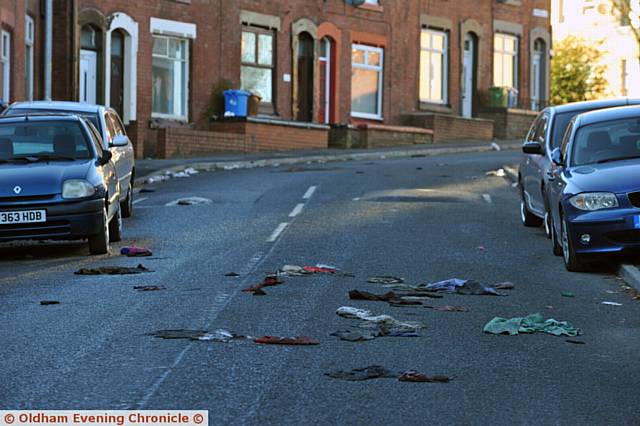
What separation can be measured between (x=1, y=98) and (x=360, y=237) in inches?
624

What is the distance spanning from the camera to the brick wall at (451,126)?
48.0 metres

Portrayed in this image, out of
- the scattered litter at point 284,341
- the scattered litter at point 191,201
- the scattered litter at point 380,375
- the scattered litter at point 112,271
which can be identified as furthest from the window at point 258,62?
the scattered litter at point 380,375

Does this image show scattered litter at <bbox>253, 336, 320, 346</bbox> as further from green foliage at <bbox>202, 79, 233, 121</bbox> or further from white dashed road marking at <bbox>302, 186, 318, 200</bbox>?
green foliage at <bbox>202, 79, 233, 121</bbox>

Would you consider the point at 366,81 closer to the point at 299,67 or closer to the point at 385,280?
the point at 299,67

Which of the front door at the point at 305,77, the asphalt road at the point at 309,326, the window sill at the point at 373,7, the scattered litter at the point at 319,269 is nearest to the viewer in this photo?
the asphalt road at the point at 309,326

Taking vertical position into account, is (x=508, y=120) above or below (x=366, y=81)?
below

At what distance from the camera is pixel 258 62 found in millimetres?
42906

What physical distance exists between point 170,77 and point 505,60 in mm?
17710

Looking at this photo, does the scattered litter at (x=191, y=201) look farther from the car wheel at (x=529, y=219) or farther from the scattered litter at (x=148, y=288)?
the scattered litter at (x=148, y=288)

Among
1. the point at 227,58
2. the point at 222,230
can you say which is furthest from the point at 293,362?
the point at 227,58

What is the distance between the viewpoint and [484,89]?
52219 mm

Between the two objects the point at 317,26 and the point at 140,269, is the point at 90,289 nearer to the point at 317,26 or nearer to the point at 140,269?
the point at 140,269

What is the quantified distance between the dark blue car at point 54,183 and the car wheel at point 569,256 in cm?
506

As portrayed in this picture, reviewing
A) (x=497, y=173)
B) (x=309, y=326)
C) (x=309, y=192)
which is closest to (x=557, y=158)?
(x=309, y=326)
